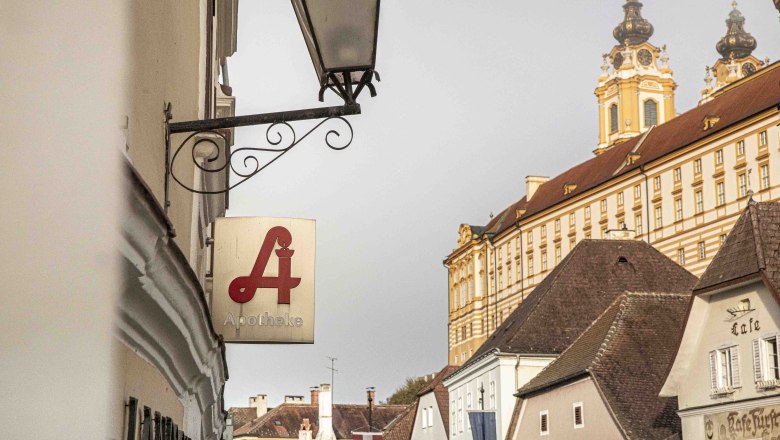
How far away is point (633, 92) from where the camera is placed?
128500 mm

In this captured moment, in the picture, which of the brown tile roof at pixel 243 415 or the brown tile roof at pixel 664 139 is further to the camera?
the brown tile roof at pixel 243 415

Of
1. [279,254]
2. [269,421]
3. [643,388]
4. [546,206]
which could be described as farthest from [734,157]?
[279,254]

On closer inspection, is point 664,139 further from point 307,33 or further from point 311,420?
point 307,33

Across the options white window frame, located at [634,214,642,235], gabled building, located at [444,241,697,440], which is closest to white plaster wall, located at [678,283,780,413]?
gabled building, located at [444,241,697,440]

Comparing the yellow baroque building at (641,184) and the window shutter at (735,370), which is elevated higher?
the yellow baroque building at (641,184)

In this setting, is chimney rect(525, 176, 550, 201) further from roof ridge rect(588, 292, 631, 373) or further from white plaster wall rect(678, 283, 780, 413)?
white plaster wall rect(678, 283, 780, 413)

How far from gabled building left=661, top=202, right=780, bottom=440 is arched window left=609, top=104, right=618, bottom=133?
323 ft

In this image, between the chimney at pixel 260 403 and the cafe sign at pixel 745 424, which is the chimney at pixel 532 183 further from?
the cafe sign at pixel 745 424

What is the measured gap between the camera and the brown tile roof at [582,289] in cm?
4525

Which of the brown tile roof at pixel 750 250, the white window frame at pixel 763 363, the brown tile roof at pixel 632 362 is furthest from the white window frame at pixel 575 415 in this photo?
the white window frame at pixel 763 363

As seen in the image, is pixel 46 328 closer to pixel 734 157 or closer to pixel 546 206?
pixel 734 157

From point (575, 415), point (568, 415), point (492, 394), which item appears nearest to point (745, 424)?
point (575, 415)

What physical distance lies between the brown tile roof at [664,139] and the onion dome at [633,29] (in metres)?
28.0

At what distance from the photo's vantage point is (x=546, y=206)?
105625mm
